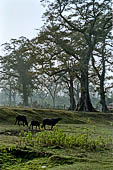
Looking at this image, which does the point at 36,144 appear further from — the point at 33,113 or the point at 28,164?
the point at 33,113

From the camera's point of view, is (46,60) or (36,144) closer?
(36,144)

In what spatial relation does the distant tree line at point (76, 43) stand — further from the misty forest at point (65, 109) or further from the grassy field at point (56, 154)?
the grassy field at point (56, 154)

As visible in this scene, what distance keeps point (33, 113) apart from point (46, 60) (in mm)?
9148

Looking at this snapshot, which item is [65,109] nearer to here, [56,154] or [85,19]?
[85,19]

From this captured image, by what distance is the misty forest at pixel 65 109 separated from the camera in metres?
4.09

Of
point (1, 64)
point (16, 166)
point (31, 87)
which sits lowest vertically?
point (16, 166)

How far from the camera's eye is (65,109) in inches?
955

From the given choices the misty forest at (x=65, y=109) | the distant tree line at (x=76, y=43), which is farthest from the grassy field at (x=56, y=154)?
the distant tree line at (x=76, y=43)

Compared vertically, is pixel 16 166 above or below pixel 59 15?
below

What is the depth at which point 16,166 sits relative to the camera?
3.67m

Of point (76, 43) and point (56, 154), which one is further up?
point (76, 43)

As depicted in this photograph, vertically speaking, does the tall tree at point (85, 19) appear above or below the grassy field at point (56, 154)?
above

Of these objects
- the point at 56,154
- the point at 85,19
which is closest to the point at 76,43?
the point at 85,19

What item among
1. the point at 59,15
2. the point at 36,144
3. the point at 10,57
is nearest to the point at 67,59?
the point at 59,15
